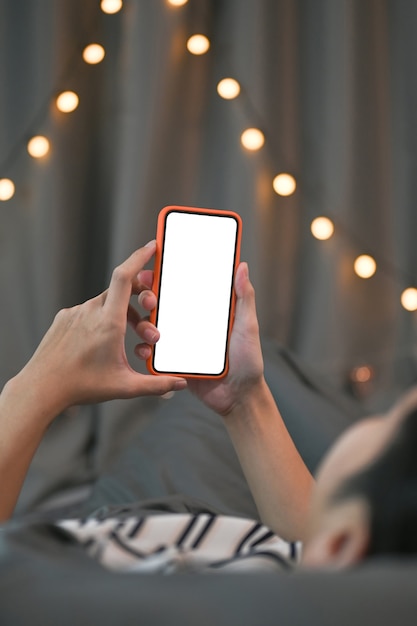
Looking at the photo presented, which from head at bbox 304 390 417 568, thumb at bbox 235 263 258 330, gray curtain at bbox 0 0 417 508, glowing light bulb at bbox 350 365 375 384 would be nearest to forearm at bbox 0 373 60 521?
thumb at bbox 235 263 258 330

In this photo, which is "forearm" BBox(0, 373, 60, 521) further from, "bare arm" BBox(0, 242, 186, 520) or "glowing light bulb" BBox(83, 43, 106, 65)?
"glowing light bulb" BBox(83, 43, 106, 65)

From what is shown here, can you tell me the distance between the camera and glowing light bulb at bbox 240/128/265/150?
1684mm

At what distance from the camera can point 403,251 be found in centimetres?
169

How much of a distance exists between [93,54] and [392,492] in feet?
4.57

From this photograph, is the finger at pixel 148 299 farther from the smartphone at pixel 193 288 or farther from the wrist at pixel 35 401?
the wrist at pixel 35 401

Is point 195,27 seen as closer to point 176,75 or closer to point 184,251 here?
point 176,75

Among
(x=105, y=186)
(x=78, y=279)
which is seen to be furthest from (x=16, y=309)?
(x=105, y=186)

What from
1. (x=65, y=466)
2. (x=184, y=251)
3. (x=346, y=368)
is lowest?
(x=65, y=466)

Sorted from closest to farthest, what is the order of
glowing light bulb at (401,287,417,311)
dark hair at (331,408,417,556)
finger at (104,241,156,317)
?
dark hair at (331,408,417,556)
finger at (104,241,156,317)
glowing light bulb at (401,287,417,311)

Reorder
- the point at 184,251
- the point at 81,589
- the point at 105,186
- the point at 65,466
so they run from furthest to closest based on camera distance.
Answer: the point at 105,186
the point at 65,466
the point at 184,251
the point at 81,589

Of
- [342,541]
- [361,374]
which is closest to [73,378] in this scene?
[342,541]

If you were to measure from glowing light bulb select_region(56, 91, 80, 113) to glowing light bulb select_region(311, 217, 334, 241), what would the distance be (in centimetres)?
48

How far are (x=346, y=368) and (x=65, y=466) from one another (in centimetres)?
52

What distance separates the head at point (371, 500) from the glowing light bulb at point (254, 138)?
48.7 inches
